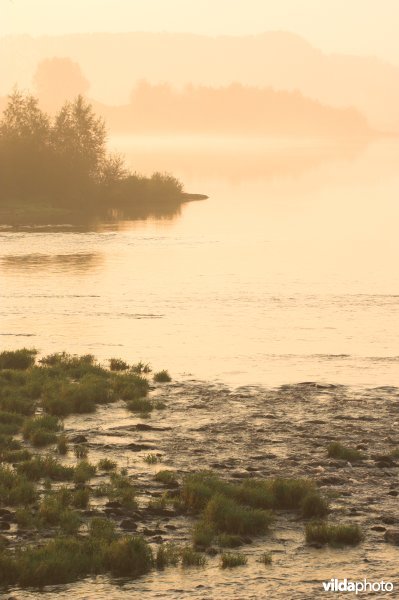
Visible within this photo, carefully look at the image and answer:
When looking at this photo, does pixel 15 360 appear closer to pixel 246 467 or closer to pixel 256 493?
pixel 246 467

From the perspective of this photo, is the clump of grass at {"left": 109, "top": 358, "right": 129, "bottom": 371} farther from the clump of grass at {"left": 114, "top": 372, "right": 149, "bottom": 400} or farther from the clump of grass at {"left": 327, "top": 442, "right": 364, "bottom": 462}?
the clump of grass at {"left": 327, "top": 442, "right": 364, "bottom": 462}

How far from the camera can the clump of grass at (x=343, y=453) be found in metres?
21.8

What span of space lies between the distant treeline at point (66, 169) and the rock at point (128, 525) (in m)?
78.4

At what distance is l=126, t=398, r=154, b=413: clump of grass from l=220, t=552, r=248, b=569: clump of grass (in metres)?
9.41

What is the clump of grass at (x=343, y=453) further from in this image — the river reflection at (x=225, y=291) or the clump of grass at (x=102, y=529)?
the river reflection at (x=225, y=291)

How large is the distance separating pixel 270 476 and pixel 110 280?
33.0 meters

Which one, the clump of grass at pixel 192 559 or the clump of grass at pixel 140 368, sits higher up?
the clump of grass at pixel 140 368

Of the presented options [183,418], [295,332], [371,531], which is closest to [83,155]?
[295,332]

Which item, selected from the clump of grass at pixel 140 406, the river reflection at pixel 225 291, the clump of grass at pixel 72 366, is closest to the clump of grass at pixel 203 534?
the clump of grass at pixel 140 406

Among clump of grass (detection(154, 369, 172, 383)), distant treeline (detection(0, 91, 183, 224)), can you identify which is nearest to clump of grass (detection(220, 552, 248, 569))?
clump of grass (detection(154, 369, 172, 383))

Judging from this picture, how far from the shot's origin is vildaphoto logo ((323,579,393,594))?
15.8 m

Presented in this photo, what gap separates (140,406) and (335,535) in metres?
9.28

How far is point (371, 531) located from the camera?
17.9 meters

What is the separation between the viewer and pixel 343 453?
Result: 2181cm
